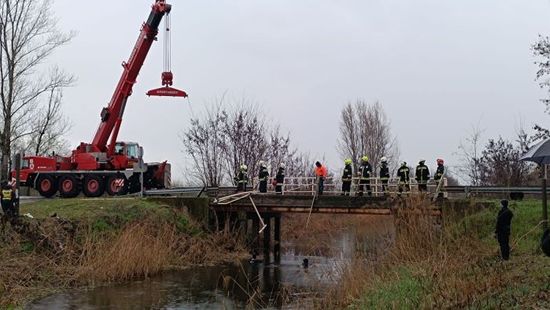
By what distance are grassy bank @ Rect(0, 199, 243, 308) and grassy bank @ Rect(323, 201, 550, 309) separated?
7.87 m

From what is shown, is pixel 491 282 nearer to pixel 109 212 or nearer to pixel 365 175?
pixel 365 175

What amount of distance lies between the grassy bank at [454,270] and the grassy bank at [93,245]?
7865mm

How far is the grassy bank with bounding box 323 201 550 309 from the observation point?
841 cm

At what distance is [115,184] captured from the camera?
79.3ft

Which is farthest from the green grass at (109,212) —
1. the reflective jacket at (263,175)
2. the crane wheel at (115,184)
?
the reflective jacket at (263,175)

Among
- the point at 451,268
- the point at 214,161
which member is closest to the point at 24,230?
the point at 451,268

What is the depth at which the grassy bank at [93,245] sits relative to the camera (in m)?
15.6

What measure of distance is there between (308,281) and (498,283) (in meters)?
7.89

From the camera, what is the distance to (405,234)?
567 inches

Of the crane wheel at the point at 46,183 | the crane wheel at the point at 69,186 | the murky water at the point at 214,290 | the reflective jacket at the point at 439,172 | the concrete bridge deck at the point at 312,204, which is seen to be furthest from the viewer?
the crane wheel at the point at 46,183

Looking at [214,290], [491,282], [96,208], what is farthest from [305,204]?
[491,282]

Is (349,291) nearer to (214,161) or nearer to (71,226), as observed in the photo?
(71,226)

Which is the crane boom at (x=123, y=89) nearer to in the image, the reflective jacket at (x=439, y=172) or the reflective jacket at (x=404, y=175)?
the reflective jacket at (x=404, y=175)

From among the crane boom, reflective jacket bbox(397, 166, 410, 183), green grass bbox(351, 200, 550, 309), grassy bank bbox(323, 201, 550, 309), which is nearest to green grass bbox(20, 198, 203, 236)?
the crane boom
